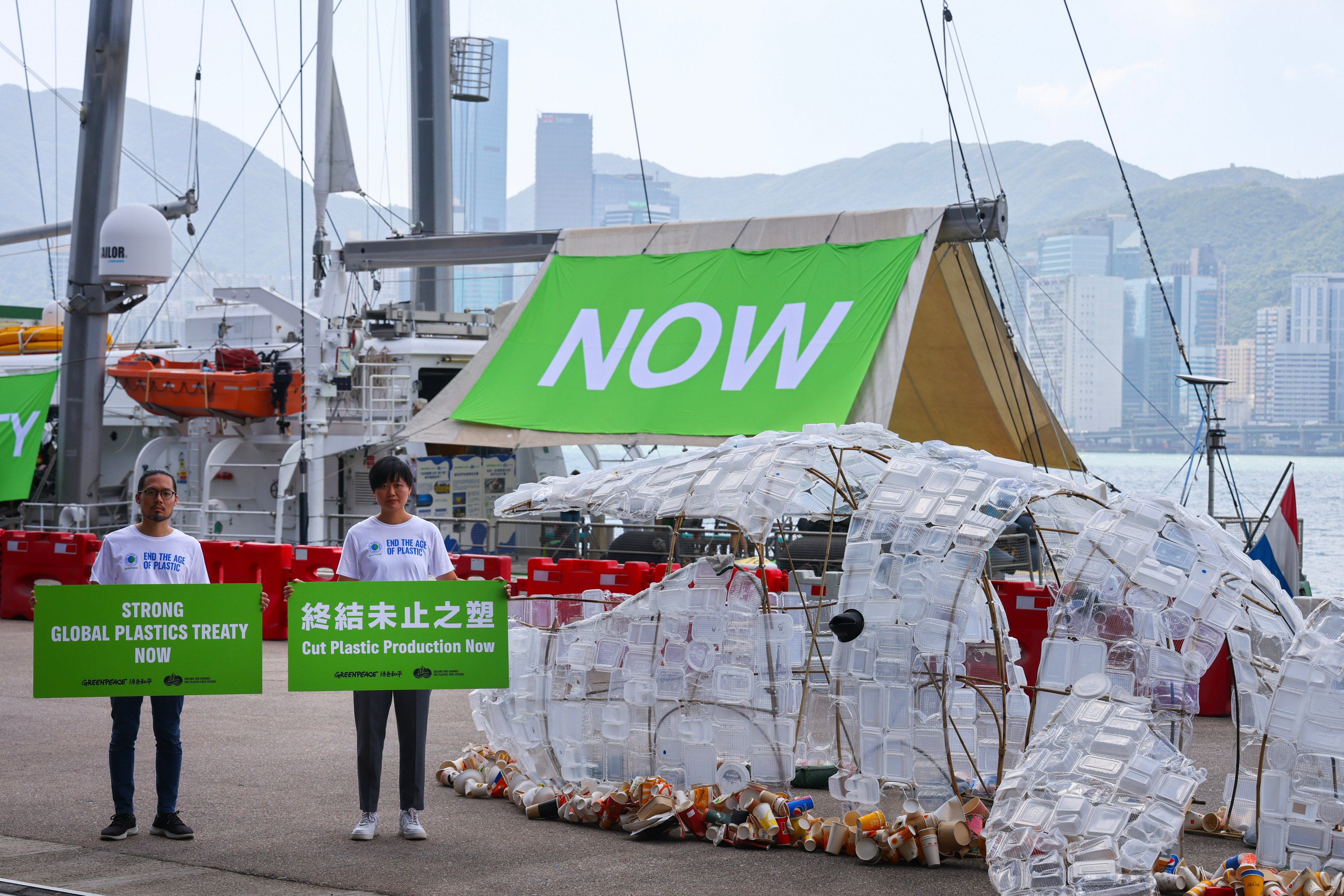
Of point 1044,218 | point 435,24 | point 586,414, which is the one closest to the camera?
point 586,414

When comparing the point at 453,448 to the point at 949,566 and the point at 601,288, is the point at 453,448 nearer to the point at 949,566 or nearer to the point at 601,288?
the point at 601,288

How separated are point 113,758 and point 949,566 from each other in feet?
14.3

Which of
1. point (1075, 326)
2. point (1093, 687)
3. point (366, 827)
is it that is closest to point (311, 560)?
point (366, 827)

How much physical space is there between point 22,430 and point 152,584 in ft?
51.4

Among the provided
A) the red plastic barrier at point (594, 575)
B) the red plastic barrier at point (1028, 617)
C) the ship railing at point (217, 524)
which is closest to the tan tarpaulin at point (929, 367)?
the red plastic barrier at point (594, 575)

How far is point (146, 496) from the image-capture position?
6.42 m

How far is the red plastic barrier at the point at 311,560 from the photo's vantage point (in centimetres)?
1431

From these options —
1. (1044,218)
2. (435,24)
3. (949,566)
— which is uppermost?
(1044,218)

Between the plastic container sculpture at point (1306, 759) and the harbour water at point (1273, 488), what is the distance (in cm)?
280

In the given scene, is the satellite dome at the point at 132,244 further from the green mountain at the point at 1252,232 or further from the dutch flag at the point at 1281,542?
the green mountain at the point at 1252,232

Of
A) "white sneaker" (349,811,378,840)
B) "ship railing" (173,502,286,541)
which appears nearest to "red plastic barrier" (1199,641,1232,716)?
"white sneaker" (349,811,378,840)

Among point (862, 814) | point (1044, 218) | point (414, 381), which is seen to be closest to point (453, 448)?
point (414, 381)

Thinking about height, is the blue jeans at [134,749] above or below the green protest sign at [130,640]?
below

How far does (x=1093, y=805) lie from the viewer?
5.45 meters
